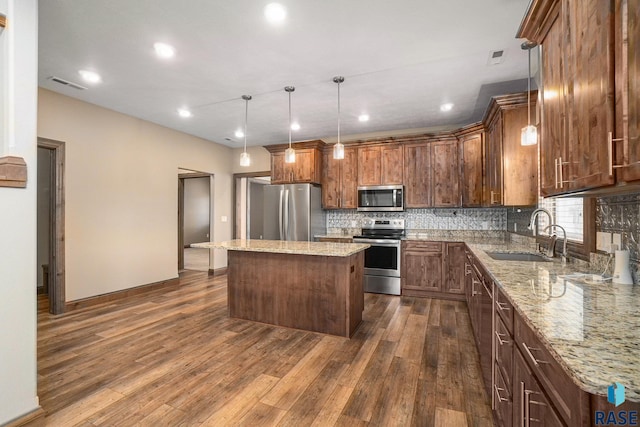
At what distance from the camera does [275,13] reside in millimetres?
2211

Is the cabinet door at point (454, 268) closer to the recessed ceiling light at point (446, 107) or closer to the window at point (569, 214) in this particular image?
the window at point (569, 214)

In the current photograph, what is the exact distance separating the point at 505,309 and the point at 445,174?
3519mm

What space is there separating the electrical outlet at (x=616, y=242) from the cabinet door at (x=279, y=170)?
4.46 meters

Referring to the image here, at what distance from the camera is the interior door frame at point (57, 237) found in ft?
12.2

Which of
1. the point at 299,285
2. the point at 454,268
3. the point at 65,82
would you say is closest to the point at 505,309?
the point at 299,285

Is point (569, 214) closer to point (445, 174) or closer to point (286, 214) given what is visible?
point (445, 174)

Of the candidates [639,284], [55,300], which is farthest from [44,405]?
[639,284]

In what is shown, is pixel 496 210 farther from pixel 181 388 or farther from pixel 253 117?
pixel 181 388

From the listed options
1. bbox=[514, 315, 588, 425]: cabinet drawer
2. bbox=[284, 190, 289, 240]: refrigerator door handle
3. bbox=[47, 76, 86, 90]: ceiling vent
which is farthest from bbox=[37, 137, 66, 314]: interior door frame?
bbox=[514, 315, 588, 425]: cabinet drawer

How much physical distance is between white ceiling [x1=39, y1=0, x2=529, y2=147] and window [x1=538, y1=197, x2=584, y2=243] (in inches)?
56.4

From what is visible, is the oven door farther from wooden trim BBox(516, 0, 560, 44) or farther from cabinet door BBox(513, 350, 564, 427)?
cabinet door BBox(513, 350, 564, 427)

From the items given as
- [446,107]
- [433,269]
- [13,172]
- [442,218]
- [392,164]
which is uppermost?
[446,107]

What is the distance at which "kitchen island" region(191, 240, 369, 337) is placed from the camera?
3094 mm

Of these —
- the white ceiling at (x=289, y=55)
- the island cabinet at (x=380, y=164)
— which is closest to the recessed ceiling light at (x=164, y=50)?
the white ceiling at (x=289, y=55)
